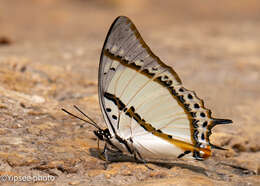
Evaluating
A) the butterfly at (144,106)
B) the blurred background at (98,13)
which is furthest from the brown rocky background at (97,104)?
the blurred background at (98,13)

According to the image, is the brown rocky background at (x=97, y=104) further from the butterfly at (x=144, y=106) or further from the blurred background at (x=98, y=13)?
the blurred background at (x=98, y=13)

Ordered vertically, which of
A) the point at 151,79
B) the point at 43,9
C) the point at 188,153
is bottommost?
the point at 188,153

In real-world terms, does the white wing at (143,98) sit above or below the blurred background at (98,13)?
below

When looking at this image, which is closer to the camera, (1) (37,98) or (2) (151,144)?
(2) (151,144)

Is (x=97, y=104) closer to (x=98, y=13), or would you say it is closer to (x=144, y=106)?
(x=144, y=106)

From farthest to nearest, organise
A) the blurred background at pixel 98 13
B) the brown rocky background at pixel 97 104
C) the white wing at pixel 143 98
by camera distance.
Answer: the blurred background at pixel 98 13, the white wing at pixel 143 98, the brown rocky background at pixel 97 104

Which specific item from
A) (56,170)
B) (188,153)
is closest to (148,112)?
(188,153)

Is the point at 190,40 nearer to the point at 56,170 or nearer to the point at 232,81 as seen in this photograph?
the point at 232,81
